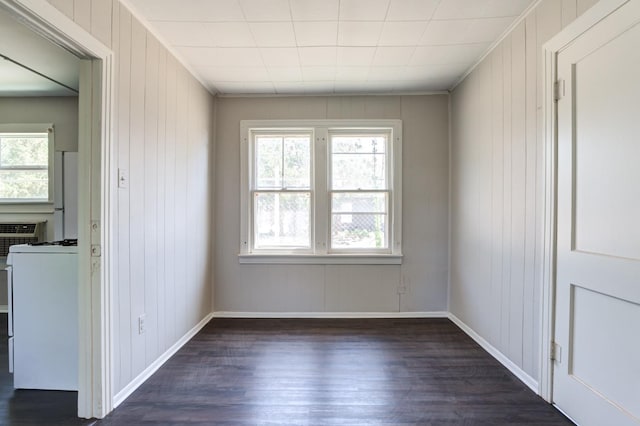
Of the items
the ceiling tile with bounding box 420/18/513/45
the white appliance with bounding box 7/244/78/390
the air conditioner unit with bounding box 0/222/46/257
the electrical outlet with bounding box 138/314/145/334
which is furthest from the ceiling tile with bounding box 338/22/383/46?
the air conditioner unit with bounding box 0/222/46/257

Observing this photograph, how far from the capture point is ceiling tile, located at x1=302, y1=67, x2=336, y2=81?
10.0ft

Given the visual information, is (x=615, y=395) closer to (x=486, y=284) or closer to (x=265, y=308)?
(x=486, y=284)

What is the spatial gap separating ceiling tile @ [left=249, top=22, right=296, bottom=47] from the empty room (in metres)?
Answer: 0.02

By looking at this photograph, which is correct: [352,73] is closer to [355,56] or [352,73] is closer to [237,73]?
[355,56]

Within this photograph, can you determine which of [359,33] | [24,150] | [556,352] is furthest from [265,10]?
[24,150]

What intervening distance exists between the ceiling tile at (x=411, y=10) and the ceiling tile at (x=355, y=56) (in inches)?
17.8

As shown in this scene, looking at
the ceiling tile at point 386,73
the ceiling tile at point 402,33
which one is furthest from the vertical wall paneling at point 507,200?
the ceiling tile at point 386,73

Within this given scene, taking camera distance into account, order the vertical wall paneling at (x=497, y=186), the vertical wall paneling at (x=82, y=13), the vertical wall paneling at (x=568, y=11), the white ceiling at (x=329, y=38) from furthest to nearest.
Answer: the vertical wall paneling at (x=497, y=186), the white ceiling at (x=329, y=38), the vertical wall paneling at (x=568, y=11), the vertical wall paneling at (x=82, y=13)

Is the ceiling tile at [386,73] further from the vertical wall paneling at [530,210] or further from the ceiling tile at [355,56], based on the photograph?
the vertical wall paneling at [530,210]

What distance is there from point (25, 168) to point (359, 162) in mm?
3790

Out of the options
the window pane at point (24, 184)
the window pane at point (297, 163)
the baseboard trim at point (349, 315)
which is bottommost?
the baseboard trim at point (349, 315)

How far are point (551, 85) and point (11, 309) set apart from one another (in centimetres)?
363

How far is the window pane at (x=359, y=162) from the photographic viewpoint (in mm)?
3738

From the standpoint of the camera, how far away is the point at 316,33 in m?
2.44
